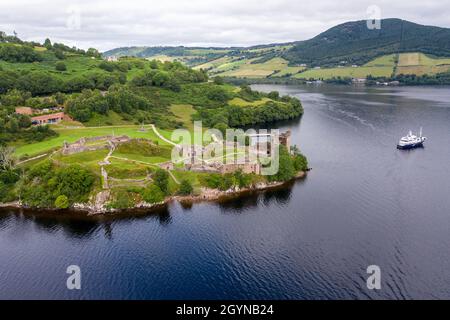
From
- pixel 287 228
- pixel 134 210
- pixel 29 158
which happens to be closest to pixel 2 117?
pixel 29 158

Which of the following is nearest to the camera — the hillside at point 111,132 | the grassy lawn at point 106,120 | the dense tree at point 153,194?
the dense tree at point 153,194

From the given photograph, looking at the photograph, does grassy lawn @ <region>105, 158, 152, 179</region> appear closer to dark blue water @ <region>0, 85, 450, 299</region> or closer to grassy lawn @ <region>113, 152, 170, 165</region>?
grassy lawn @ <region>113, 152, 170, 165</region>

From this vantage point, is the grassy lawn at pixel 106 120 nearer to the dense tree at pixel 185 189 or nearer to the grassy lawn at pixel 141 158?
the grassy lawn at pixel 141 158

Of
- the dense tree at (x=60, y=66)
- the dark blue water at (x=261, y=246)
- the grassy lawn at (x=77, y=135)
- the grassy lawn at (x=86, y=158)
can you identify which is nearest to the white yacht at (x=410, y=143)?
the dark blue water at (x=261, y=246)

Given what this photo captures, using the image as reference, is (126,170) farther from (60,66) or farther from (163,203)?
(60,66)

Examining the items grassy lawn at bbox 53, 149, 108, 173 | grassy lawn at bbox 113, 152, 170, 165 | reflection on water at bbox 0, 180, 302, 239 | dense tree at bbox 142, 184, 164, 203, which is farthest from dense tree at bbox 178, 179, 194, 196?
grassy lawn at bbox 53, 149, 108, 173

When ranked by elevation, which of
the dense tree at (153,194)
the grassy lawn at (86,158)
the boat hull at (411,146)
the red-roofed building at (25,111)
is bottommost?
the dense tree at (153,194)
